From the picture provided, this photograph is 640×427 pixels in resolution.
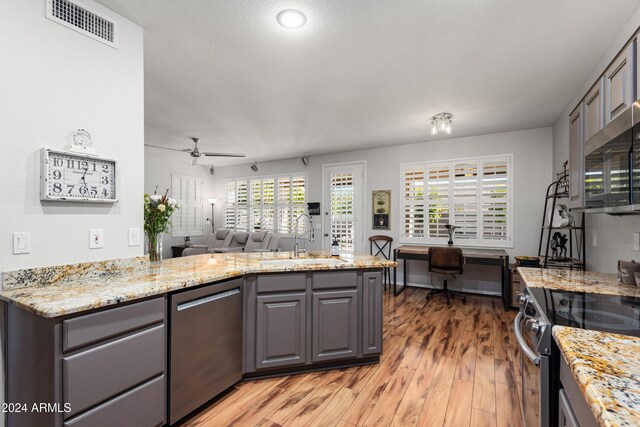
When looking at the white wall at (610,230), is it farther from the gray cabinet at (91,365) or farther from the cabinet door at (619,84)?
the gray cabinet at (91,365)

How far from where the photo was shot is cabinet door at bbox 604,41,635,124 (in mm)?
1432

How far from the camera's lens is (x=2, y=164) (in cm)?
154

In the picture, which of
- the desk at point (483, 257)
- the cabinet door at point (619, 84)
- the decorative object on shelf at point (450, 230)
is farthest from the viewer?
the decorative object on shelf at point (450, 230)

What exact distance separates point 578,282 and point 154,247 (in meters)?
3.08

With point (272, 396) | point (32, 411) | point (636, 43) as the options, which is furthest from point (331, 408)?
point (636, 43)

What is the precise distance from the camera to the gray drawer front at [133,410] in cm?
137

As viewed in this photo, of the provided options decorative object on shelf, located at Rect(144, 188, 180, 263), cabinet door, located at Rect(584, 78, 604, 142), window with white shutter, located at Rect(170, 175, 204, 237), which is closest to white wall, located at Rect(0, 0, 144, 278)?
decorative object on shelf, located at Rect(144, 188, 180, 263)

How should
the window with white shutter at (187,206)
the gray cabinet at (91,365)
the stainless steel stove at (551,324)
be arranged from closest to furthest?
the stainless steel stove at (551,324) < the gray cabinet at (91,365) < the window with white shutter at (187,206)

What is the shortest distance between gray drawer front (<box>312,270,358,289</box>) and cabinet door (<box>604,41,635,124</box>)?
1889mm

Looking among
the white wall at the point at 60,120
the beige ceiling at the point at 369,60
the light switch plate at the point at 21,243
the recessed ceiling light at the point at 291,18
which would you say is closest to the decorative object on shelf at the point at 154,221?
the white wall at the point at 60,120

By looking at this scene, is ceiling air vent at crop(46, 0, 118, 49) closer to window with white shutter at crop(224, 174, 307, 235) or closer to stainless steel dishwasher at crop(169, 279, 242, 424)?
stainless steel dishwasher at crop(169, 279, 242, 424)

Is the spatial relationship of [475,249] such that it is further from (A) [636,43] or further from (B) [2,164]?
(B) [2,164]

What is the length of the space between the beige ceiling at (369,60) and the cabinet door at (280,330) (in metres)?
1.98

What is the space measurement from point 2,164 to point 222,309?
142 centimetres
